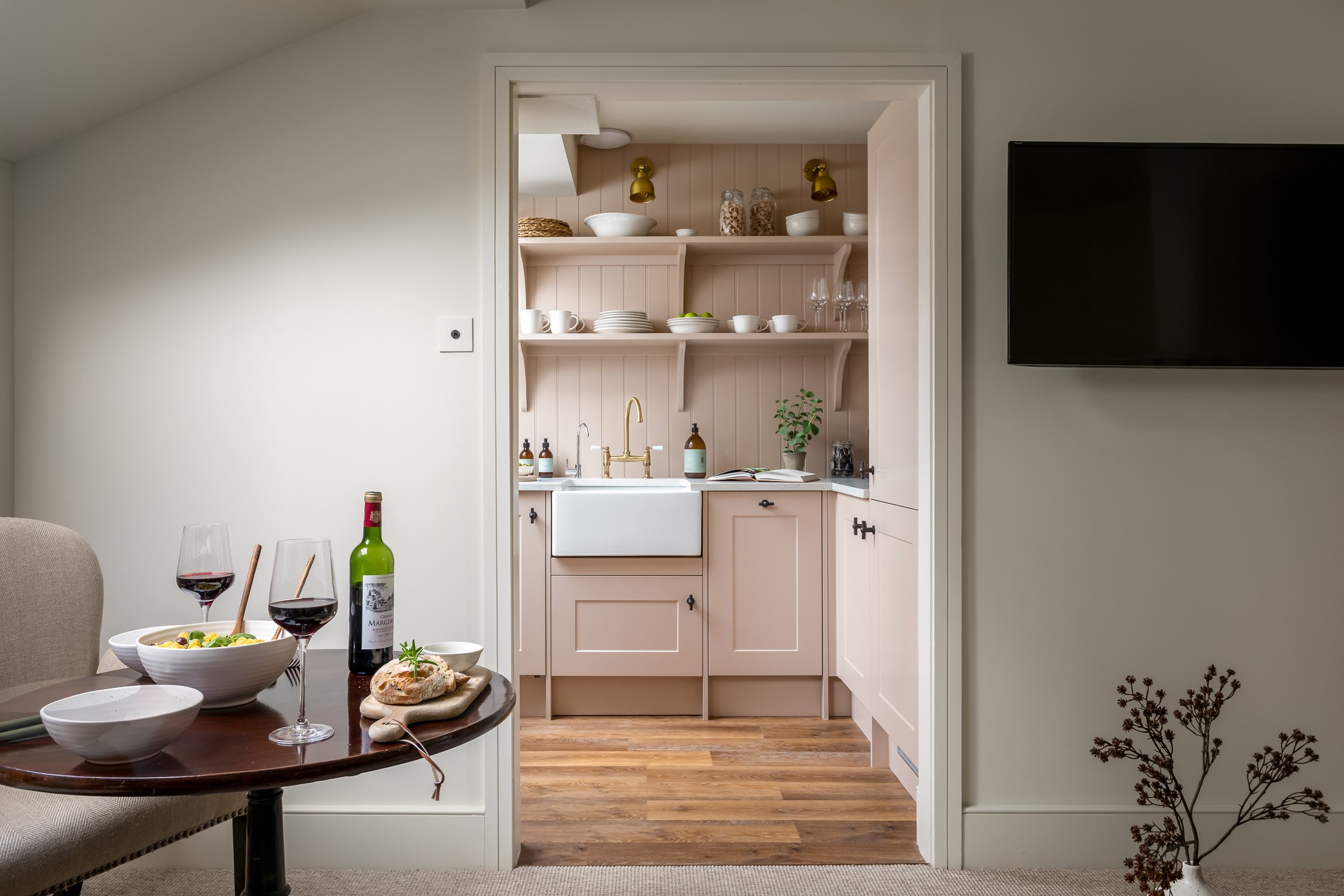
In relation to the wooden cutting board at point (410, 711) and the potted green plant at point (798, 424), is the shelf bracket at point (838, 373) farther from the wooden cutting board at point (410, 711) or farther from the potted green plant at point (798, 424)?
the wooden cutting board at point (410, 711)

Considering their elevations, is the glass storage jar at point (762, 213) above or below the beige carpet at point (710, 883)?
above

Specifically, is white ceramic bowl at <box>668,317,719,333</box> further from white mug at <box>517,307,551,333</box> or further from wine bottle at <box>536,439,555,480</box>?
wine bottle at <box>536,439,555,480</box>

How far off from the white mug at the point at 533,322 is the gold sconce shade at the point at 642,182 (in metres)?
0.65

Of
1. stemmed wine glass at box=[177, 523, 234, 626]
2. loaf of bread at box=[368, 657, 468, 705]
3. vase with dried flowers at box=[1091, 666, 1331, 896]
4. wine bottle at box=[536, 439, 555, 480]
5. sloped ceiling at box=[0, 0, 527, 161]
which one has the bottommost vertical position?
vase with dried flowers at box=[1091, 666, 1331, 896]

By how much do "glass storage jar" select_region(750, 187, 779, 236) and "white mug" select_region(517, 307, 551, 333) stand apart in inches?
38.9

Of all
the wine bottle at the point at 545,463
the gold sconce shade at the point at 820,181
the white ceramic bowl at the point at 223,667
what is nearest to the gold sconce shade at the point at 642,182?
the gold sconce shade at the point at 820,181

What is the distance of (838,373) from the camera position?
379 centimetres

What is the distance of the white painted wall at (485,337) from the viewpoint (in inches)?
83.8

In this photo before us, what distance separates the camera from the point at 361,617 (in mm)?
1323

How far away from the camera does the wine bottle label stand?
1.30m

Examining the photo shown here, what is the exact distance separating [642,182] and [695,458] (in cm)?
122

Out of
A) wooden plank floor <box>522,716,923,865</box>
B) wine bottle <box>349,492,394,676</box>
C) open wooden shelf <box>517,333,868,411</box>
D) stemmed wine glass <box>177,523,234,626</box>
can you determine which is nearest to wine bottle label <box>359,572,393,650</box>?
wine bottle <box>349,492,394,676</box>

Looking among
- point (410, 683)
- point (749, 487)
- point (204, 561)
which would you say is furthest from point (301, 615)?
point (749, 487)

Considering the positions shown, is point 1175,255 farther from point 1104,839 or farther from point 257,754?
point 257,754
